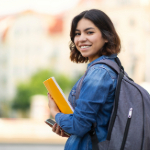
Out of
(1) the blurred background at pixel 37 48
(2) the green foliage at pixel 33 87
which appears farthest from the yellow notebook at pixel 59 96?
(2) the green foliage at pixel 33 87

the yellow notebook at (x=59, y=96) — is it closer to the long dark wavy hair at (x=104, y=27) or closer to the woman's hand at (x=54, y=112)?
the woman's hand at (x=54, y=112)

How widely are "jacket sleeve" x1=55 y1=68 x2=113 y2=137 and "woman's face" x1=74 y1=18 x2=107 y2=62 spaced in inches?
7.3

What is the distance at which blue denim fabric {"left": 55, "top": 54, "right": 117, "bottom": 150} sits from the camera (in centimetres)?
101

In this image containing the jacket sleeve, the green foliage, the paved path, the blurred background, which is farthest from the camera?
the green foliage

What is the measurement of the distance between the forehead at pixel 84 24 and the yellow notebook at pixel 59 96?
283mm

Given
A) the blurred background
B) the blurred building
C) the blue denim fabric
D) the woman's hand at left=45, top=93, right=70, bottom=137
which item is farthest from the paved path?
the blurred background

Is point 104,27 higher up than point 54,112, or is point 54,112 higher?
point 104,27

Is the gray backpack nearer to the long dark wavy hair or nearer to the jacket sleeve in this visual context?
the jacket sleeve

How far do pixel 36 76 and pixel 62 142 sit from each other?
23.9 m

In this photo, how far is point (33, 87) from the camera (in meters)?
26.7

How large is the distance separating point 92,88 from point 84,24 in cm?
34

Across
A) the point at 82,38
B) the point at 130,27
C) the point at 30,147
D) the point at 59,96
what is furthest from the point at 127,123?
the point at 130,27

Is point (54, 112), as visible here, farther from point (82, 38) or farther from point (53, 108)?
point (82, 38)

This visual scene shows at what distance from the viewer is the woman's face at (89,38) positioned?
1184mm
